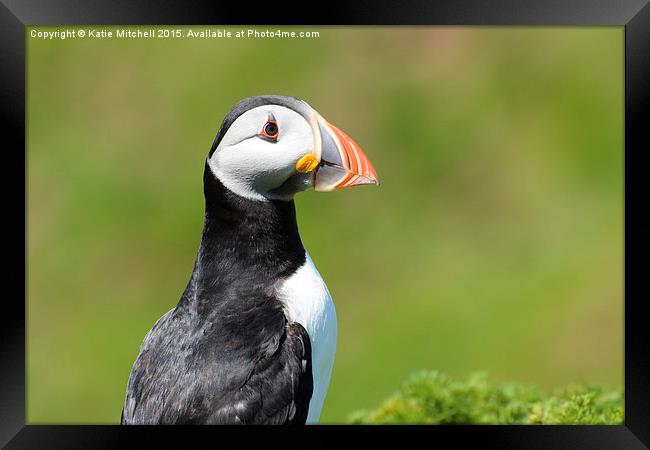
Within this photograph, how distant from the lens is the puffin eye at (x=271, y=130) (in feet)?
12.4

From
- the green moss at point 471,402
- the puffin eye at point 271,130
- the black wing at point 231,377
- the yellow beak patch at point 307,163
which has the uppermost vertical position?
the puffin eye at point 271,130

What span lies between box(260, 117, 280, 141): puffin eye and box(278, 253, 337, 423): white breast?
0.61 metres

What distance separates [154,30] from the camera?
391 centimetres

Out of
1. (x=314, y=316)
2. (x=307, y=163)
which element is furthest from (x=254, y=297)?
(x=307, y=163)

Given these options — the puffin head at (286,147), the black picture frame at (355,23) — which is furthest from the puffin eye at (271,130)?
the black picture frame at (355,23)

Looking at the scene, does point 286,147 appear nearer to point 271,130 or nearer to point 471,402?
point 271,130

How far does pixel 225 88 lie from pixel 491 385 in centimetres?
483

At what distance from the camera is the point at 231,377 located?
12.1 feet

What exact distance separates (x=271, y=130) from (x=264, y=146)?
0.07 meters

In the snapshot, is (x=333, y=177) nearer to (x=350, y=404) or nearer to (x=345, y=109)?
(x=350, y=404)

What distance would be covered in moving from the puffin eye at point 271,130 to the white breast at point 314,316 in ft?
2.00

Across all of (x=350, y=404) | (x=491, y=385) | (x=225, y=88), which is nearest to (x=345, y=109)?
(x=225, y=88)

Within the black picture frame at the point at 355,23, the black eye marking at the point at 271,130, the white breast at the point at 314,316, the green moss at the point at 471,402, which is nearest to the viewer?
the black picture frame at the point at 355,23

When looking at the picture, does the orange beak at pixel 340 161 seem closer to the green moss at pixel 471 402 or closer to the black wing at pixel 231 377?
the black wing at pixel 231 377
